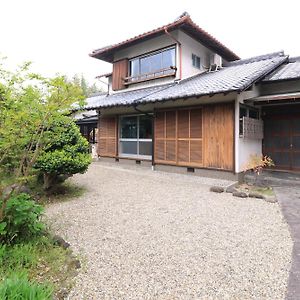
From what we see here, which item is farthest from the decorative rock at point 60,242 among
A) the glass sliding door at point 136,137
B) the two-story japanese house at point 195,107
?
the glass sliding door at point 136,137

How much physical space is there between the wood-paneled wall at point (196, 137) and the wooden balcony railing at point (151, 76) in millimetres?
2272

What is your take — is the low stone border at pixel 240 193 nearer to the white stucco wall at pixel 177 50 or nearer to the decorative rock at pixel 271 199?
the decorative rock at pixel 271 199

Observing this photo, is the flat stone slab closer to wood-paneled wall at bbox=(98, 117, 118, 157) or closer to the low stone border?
the low stone border

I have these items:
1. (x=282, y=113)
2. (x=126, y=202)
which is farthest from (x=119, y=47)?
(x=126, y=202)

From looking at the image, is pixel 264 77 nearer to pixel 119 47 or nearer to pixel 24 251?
pixel 119 47

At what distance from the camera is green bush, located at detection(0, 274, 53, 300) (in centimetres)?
206

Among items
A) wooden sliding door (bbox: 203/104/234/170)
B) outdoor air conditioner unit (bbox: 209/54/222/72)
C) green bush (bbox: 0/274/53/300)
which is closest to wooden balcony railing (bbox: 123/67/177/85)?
outdoor air conditioner unit (bbox: 209/54/222/72)

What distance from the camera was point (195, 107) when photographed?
8492 mm

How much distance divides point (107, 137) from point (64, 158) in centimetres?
652

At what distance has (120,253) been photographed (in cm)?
325

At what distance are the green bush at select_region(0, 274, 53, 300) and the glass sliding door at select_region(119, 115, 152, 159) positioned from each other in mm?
8256

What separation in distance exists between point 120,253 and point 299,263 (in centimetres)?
225

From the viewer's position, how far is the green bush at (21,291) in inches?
81.3

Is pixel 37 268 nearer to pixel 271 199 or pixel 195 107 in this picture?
pixel 271 199
